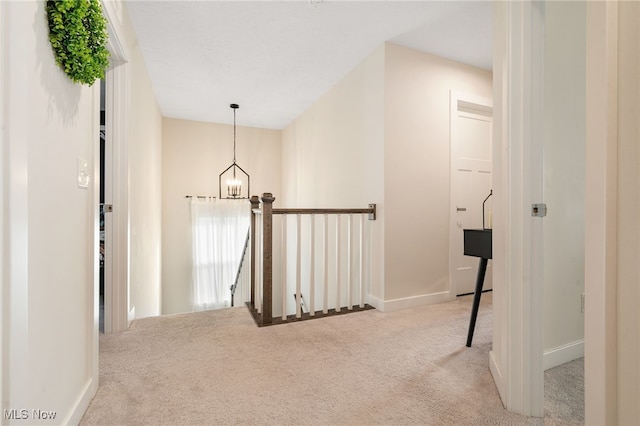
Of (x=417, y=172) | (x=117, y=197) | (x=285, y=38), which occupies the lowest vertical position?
(x=117, y=197)

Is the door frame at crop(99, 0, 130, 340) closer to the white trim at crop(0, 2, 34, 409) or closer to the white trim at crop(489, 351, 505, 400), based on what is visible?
the white trim at crop(0, 2, 34, 409)

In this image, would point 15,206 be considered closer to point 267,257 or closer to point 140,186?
point 267,257

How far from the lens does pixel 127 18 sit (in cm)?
226

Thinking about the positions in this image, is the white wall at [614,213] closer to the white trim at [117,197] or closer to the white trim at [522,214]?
the white trim at [522,214]

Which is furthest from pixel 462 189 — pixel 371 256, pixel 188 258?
pixel 188 258

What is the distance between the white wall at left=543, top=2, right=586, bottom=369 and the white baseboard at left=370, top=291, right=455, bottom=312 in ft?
3.88

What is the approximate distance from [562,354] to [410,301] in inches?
47.1

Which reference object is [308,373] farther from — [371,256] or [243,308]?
[371,256]

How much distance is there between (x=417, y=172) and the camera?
284 centimetres

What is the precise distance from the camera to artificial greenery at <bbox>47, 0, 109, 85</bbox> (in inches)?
37.5

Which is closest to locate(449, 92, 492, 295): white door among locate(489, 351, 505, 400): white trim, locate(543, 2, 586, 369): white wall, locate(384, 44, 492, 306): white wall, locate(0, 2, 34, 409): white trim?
locate(384, 44, 492, 306): white wall

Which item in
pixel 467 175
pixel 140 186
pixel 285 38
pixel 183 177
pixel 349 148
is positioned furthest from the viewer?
pixel 183 177

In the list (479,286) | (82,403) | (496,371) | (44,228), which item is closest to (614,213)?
(496,371)

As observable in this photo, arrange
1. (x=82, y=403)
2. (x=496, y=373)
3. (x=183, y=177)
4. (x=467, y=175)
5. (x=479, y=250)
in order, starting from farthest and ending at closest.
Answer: (x=183, y=177), (x=467, y=175), (x=479, y=250), (x=496, y=373), (x=82, y=403)
